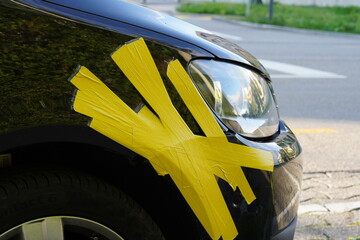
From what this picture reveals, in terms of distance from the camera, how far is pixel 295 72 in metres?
9.46

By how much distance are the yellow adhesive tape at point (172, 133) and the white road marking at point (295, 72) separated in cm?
695

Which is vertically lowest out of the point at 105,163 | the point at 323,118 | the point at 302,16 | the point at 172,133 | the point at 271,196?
the point at 302,16

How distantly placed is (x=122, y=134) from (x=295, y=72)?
25.3 ft

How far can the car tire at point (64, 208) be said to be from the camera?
1963 mm

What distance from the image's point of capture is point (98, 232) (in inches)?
80.9

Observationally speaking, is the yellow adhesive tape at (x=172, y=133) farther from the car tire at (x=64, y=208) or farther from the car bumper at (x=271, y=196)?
the car tire at (x=64, y=208)

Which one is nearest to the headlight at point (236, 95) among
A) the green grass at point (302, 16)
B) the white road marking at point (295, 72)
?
the white road marking at point (295, 72)

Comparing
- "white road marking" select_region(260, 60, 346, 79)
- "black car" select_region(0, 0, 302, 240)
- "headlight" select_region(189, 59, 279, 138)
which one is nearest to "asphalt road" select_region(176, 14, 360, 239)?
"white road marking" select_region(260, 60, 346, 79)

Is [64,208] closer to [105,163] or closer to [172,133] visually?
[105,163]

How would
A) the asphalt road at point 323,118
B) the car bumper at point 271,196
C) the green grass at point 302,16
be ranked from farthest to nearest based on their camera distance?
the green grass at point 302,16
the asphalt road at point 323,118
the car bumper at point 271,196

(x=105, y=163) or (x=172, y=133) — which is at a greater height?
(x=172, y=133)

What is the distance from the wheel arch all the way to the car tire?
8cm

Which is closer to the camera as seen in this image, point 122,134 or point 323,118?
point 122,134

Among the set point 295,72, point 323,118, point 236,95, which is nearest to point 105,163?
point 236,95
